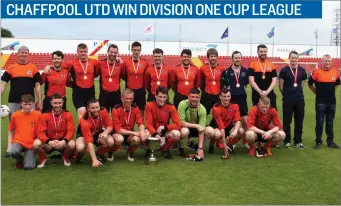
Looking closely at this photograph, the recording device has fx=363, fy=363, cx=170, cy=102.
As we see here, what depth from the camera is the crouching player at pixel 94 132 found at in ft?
16.7

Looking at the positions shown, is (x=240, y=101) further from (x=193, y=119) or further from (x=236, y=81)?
(x=193, y=119)

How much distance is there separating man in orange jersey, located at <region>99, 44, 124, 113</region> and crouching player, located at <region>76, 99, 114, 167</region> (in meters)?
0.90

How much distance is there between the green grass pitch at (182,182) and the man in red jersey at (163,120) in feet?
1.04

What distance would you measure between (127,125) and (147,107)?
411 mm

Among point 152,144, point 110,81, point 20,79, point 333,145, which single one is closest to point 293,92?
point 333,145

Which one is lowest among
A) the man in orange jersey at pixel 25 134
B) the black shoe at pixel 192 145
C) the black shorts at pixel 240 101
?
the black shoe at pixel 192 145

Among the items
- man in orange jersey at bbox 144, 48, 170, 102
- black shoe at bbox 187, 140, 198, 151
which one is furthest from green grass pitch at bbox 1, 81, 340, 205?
man in orange jersey at bbox 144, 48, 170, 102

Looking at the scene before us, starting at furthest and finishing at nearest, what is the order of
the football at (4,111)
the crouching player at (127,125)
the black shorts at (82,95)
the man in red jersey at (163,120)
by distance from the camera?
the black shorts at (82,95) < the football at (4,111) < the man in red jersey at (163,120) < the crouching player at (127,125)

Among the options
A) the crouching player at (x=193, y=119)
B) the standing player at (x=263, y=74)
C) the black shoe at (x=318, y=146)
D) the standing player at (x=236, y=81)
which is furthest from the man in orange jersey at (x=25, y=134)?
the black shoe at (x=318, y=146)

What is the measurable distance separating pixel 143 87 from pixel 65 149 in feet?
6.28

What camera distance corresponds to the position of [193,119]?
5.84 metres

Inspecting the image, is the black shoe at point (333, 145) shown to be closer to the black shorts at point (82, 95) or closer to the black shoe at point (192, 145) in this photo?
Answer: the black shoe at point (192, 145)

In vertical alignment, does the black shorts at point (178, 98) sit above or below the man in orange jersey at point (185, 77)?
below

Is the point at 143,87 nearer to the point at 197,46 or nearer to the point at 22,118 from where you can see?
the point at 22,118
